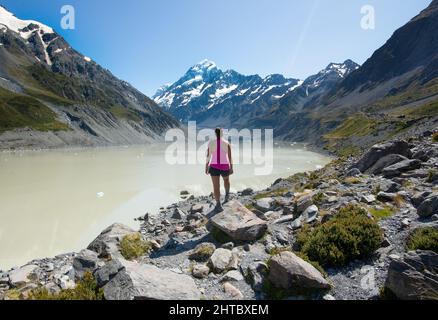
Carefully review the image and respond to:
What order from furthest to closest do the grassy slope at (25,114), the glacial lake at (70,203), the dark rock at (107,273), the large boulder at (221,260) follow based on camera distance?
the grassy slope at (25,114) < the glacial lake at (70,203) < the large boulder at (221,260) < the dark rock at (107,273)

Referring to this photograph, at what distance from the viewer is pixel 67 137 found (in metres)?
135

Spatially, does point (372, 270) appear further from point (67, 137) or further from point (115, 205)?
point (67, 137)

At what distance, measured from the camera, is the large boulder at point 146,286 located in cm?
729

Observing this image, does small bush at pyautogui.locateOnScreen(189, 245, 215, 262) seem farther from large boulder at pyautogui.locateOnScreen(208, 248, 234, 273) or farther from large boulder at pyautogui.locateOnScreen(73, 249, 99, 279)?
large boulder at pyautogui.locateOnScreen(73, 249, 99, 279)

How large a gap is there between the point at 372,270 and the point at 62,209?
2555 cm

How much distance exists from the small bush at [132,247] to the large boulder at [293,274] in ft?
18.3

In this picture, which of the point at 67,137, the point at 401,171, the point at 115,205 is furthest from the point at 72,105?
the point at 401,171

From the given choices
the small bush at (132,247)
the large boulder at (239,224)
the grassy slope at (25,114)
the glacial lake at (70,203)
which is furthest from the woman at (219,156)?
the grassy slope at (25,114)

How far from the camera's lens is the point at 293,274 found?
8.02m

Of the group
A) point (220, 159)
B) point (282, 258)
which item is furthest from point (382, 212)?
point (220, 159)

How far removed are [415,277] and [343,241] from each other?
8.73 ft

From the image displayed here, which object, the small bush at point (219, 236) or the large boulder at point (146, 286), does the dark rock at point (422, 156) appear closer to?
the small bush at point (219, 236)

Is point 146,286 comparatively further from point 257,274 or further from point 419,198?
point 419,198

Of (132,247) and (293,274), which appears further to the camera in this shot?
(132,247)
